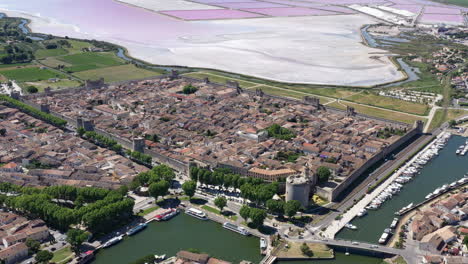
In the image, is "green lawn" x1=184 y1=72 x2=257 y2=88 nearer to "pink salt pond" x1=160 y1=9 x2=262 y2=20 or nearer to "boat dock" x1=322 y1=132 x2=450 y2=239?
"boat dock" x1=322 y1=132 x2=450 y2=239

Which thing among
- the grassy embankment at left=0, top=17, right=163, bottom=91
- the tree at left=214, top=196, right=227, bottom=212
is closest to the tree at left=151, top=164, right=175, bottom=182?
the tree at left=214, top=196, right=227, bottom=212

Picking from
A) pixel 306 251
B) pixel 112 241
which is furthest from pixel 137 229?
pixel 306 251

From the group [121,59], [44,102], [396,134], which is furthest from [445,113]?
[121,59]

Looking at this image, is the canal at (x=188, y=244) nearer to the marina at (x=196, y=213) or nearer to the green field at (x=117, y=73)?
the marina at (x=196, y=213)

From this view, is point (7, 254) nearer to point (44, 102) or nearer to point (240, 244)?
point (240, 244)

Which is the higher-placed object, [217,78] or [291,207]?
[217,78]

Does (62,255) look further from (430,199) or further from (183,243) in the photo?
(430,199)

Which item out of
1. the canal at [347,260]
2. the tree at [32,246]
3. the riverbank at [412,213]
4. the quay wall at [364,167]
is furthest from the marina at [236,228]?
the tree at [32,246]
